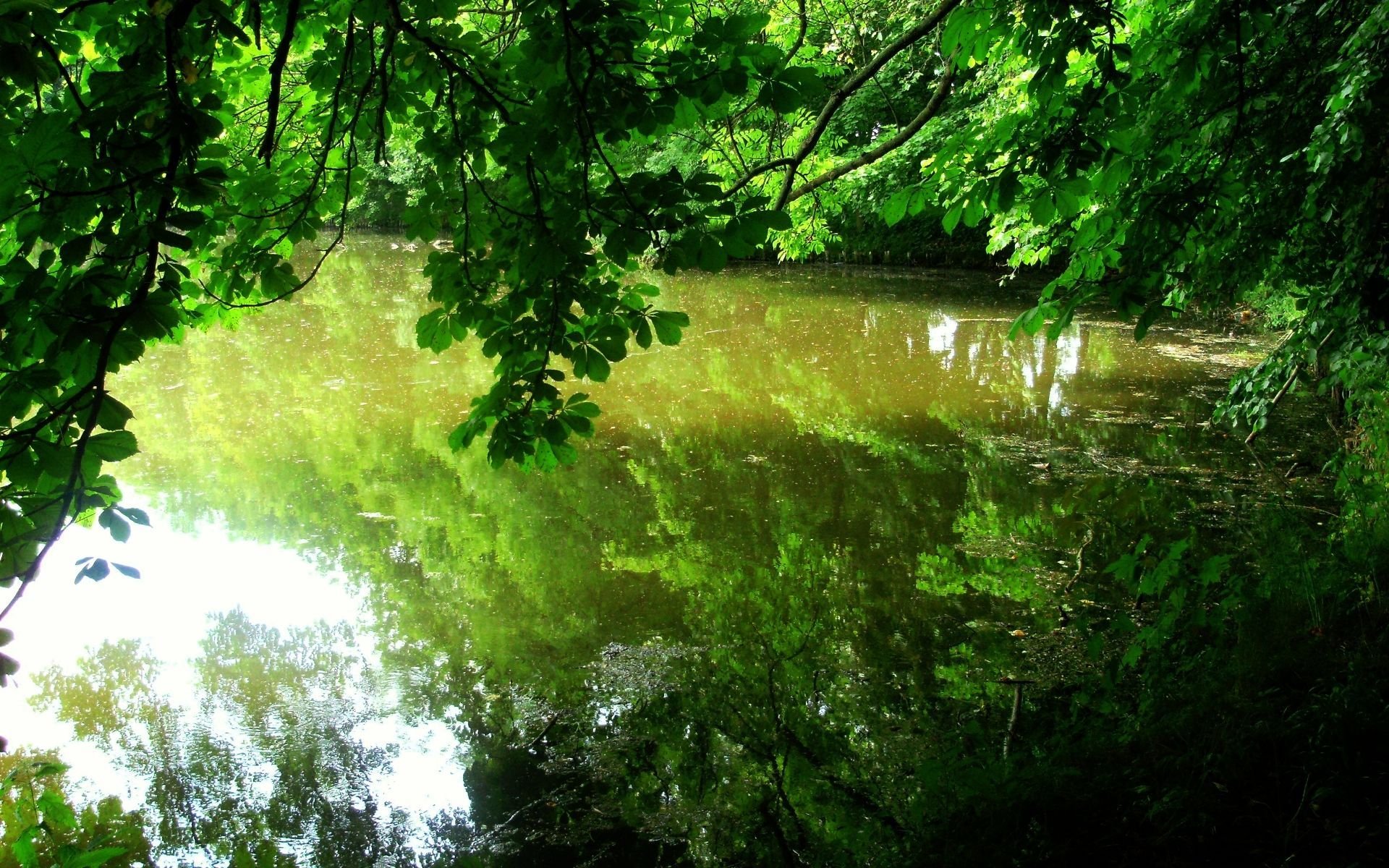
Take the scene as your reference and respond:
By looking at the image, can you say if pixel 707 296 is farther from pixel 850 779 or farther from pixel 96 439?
pixel 96 439

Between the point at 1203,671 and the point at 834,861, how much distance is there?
1444 millimetres

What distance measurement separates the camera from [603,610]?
475cm

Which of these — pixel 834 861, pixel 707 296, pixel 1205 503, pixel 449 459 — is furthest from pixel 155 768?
pixel 707 296

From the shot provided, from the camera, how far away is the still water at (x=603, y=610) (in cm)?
327

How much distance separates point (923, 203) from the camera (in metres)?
2.32

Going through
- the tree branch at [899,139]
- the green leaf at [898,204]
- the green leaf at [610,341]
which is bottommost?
the green leaf at [610,341]

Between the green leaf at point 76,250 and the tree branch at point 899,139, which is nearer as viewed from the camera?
the green leaf at point 76,250

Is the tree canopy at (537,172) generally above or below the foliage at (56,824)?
above

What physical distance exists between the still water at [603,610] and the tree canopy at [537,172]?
72.6 inches

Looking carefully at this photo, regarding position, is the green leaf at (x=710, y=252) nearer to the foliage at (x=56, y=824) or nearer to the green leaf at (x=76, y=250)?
the green leaf at (x=76, y=250)

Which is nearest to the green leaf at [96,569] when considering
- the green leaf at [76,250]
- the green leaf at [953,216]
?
the green leaf at [76,250]

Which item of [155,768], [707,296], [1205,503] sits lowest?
[155,768]

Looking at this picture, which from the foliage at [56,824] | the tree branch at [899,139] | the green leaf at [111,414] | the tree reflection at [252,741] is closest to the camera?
the green leaf at [111,414]

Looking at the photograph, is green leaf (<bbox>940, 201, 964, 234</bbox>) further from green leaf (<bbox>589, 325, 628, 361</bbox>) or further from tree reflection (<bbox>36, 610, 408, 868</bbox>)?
tree reflection (<bbox>36, 610, 408, 868</bbox>)
